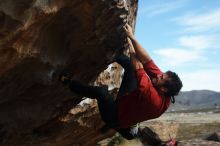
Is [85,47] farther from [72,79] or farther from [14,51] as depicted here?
Answer: [14,51]

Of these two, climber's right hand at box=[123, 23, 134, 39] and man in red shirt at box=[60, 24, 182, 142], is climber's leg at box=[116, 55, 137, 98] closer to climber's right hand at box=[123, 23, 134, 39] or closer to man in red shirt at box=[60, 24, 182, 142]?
man in red shirt at box=[60, 24, 182, 142]

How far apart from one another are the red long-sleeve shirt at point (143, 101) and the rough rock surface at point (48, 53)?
1097 millimetres

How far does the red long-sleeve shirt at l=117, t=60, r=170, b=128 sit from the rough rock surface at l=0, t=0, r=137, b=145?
1097 millimetres

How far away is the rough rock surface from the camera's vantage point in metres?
7.28

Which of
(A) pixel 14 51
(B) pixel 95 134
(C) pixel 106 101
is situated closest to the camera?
(A) pixel 14 51

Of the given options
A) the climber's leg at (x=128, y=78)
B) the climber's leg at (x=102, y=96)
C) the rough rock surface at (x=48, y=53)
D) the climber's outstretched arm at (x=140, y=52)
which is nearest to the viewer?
the rough rock surface at (x=48, y=53)

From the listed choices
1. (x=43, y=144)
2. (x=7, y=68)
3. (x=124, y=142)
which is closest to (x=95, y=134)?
(x=43, y=144)

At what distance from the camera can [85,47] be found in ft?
30.1

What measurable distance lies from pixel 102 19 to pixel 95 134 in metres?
5.29

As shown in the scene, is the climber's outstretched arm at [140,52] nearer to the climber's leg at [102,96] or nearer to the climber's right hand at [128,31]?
the climber's right hand at [128,31]

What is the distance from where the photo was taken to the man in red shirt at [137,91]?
331 inches

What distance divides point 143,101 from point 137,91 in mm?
225

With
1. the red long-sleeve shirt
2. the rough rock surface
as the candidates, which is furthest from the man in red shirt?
the rough rock surface

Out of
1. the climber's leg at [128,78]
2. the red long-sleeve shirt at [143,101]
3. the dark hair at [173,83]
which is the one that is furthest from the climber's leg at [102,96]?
the dark hair at [173,83]
